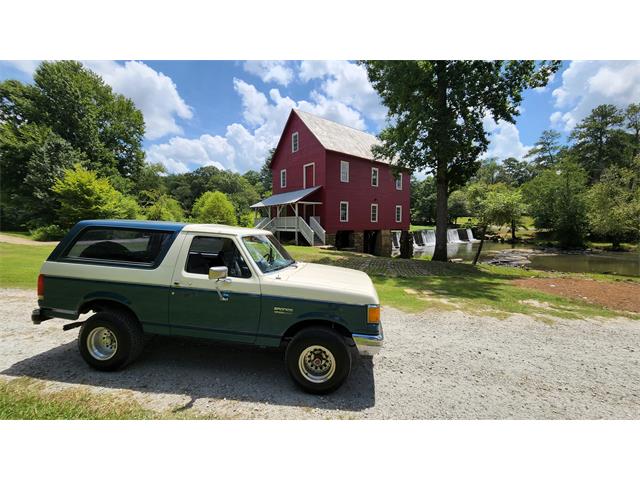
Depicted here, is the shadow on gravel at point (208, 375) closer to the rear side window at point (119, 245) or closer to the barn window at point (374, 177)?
the rear side window at point (119, 245)

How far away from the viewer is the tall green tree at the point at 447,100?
50.2 feet

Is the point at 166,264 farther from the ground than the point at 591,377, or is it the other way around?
the point at 166,264

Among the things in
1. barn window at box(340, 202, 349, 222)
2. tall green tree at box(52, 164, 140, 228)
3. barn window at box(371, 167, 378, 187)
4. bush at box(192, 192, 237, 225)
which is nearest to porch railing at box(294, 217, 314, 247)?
barn window at box(340, 202, 349, 222)

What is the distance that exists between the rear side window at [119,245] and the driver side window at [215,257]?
425mm

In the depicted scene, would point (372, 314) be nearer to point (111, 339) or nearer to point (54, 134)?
point (111, 339)

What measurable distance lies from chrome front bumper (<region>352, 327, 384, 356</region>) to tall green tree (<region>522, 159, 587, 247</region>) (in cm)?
4530

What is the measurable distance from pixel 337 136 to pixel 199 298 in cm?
2622

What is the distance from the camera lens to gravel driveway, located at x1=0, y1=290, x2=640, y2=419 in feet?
11.2

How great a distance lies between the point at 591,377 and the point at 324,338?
14.0 feet

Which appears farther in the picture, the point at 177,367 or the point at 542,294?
the point at 542,294

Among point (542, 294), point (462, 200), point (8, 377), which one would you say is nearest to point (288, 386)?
point (8, 377)

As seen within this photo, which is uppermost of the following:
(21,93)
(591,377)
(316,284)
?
(21,93)

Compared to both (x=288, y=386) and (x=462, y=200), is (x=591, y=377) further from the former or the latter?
(x=462, y=200)

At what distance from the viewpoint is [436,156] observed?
639 inches
